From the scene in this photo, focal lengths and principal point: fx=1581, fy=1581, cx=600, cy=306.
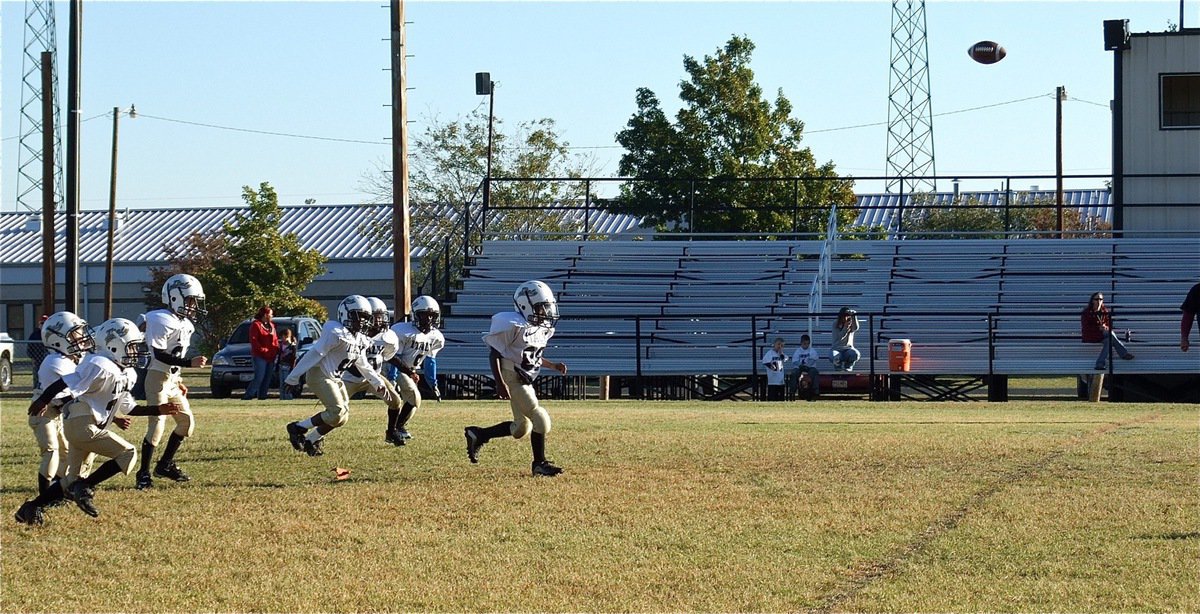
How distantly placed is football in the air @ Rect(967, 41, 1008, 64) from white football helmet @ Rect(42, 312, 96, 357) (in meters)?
25.2

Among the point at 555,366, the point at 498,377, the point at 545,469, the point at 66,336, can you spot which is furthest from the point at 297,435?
the point at 66,336

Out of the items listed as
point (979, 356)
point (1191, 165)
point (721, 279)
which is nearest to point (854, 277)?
point (721, 279)

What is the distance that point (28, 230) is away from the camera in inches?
2616

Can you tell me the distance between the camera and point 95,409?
1006 cm

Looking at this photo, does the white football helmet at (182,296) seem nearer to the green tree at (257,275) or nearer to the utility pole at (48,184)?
the utility pole at (48,184)

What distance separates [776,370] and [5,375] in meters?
15.6

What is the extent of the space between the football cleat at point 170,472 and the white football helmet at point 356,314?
6.85 feet

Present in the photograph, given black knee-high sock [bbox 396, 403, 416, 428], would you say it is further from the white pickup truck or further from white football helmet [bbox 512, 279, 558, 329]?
the white pickup truck

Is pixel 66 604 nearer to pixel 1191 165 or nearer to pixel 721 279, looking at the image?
pixel 721 279

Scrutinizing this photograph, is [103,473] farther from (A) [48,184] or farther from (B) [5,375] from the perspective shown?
(B) [5,375]

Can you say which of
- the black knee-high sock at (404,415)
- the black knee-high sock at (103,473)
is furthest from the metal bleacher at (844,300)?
the black knee-high sock at (103,473)

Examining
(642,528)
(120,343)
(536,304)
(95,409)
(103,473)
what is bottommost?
(642,528)

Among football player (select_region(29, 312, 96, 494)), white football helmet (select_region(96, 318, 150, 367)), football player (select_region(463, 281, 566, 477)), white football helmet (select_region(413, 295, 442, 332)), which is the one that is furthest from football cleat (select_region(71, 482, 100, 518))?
white football helmet (select_region(413, 295, 442, 332))

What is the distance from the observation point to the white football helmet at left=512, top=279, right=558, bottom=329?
12.3 meters
